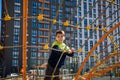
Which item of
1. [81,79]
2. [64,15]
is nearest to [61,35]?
[81,79]

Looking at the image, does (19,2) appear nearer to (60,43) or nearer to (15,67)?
(15,67)

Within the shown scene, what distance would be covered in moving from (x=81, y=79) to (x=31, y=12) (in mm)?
34583

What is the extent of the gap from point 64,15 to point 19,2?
5.96 meters

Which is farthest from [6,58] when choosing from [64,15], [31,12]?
[64,15]

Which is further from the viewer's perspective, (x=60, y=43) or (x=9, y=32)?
(x=9, y=32)

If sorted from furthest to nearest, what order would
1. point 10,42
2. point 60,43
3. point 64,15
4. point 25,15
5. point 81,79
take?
point 64,15, point 10,42, point 60,43, point 81,79, point 25,15

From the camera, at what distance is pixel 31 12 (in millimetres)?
36344

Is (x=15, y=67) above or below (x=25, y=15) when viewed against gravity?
below

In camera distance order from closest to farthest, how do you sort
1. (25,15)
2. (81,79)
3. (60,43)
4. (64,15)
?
(25,15) → (81,79) → (60,43) → (64,15)

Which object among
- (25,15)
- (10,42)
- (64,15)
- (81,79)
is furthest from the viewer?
(64,15)

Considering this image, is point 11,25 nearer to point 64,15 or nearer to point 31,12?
point 31,12

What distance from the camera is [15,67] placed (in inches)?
1356

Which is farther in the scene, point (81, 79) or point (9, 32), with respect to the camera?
point (9, 32)

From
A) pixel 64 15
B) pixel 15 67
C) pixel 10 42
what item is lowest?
pixel 15 67
